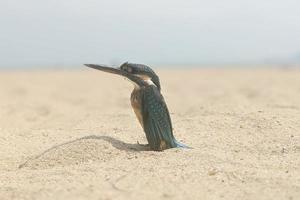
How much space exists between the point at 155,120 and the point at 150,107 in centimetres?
12

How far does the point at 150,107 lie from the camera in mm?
4754

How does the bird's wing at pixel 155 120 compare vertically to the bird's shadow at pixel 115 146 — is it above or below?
above

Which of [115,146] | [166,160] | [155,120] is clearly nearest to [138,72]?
[155,120]

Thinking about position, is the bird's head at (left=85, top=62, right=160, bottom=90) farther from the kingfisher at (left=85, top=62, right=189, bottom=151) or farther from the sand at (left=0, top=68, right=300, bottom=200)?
the sand at (left=0, top=68, right=300, bottom=200)

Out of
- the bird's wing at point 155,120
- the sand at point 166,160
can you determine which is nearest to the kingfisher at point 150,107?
the bird's wing at point 155,120

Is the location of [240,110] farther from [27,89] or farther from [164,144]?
[27,89]

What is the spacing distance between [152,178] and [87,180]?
1.38ft

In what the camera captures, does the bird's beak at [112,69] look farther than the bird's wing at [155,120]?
A: Yes

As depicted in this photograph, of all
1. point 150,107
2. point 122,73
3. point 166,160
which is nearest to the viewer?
point 166,160

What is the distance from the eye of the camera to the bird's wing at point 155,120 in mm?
4754

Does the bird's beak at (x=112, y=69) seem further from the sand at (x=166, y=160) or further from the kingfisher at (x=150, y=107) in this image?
the sand at (x=166, y=160)

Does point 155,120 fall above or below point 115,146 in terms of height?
above

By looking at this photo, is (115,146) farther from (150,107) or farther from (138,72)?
(138,72)

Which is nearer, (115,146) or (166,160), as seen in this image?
(166,160)
